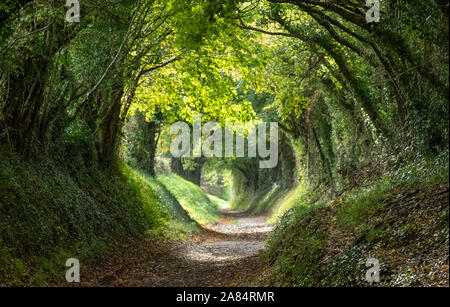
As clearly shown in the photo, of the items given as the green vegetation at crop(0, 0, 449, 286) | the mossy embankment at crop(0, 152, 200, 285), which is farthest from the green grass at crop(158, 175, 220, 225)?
the mossy embankment at crop(0, 152, 200, 285)

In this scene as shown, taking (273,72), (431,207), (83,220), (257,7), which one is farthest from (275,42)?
(431,207)

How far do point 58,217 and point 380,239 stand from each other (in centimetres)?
714

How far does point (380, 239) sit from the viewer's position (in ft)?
23.5

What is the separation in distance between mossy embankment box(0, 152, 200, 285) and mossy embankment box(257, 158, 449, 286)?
418 cm

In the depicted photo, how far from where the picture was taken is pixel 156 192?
67.5 ft

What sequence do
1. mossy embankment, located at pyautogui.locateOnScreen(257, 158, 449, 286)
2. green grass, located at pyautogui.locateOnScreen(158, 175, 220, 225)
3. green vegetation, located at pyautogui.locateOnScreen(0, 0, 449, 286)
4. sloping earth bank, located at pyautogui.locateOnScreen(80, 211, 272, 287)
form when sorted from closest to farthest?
mossy embankment, located at pyautogui.locateOnScreen(257, 158, 449, 286), green vegetation, located at pyautogui.locateOnScreen(0, 0, 449, 286), sloping earth bank, located at pyautogui.locateOnScreen(80, 211, 272, 287), green grass, located at pyautogui.locateOnScreen(158, 175, 220, 225)

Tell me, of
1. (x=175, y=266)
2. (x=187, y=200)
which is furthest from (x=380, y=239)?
(x=187, y=200)

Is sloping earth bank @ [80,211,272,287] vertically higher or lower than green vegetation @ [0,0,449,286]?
lower

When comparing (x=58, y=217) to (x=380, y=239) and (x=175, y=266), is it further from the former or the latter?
(x=380, y=239)

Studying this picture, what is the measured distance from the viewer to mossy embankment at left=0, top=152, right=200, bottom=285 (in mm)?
8258

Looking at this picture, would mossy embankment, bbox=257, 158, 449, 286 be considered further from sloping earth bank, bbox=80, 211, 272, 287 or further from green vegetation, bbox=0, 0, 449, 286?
sloping earth bank, bbox=80, 211, 272, 287

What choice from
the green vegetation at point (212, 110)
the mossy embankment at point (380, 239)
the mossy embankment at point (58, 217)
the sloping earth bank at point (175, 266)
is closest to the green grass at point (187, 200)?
the green vegetation at point (212, 110)

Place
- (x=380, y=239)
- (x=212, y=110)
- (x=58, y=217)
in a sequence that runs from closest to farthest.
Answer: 1. (x=380, y=239)
2. (x=58, y=217)
3. (x=212, y=110)

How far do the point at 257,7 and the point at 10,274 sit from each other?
9395mm
